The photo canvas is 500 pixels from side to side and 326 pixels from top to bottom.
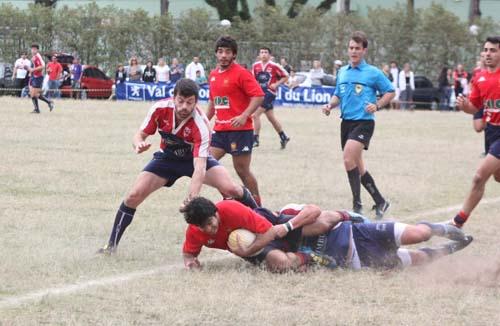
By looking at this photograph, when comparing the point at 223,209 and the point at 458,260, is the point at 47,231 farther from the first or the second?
the point at 458,260

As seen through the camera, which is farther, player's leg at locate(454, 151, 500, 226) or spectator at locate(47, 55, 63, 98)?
spectator at locate(47, 55, 63, 98)

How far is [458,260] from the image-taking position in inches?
327

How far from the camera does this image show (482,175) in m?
9.35

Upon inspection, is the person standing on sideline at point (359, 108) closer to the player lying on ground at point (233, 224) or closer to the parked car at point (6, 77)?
the player lying on ground at point (233, 224)

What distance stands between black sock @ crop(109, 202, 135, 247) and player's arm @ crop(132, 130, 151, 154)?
0.70m

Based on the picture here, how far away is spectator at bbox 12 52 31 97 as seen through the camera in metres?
35.0

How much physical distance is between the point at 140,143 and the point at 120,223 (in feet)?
2.90

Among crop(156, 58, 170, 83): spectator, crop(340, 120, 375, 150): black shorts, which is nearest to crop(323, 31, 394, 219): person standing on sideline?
crop(340, 120, 375, 150): black shorts

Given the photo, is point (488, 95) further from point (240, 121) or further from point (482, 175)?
point (240, 121)

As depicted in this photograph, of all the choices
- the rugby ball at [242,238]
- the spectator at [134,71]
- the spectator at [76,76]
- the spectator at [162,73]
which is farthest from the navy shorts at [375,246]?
the spectator at [76,76]

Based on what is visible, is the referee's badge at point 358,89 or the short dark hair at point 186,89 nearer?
the short dark hair at point 186,89

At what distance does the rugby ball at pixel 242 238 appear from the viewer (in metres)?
7.49

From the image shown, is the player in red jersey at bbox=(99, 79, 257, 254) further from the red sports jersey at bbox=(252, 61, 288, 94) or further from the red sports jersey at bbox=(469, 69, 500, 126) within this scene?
the red sports jersey at bbox=(252, 61, 288, 94)

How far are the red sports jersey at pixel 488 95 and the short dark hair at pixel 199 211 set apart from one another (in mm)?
3252
